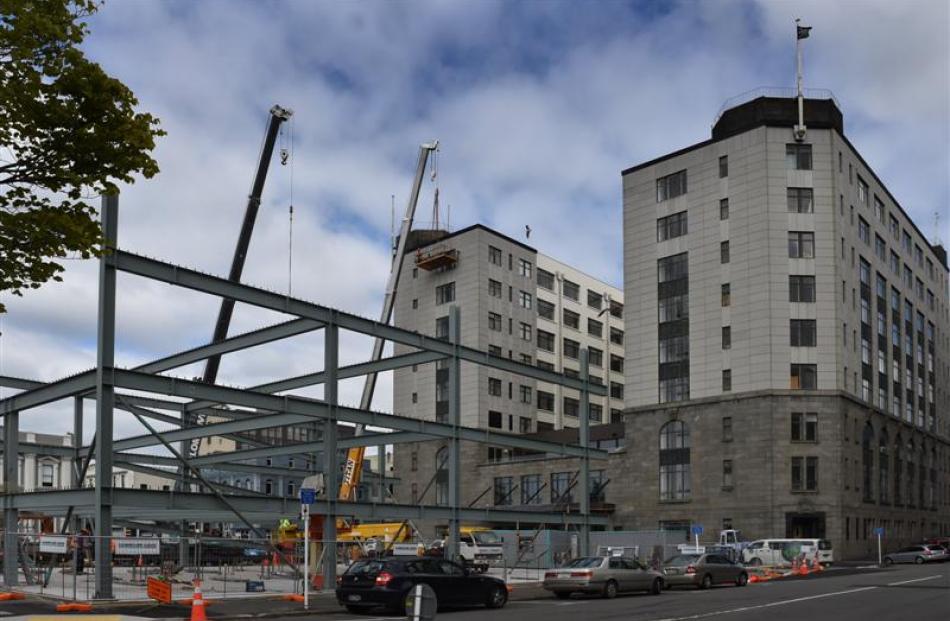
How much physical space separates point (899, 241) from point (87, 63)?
287 ft

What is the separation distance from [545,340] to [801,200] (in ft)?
122

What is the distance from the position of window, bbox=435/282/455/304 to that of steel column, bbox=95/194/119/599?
6994cm

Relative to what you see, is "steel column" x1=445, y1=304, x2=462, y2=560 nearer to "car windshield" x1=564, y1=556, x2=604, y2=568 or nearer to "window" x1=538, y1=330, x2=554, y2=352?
"car windshield" x1=564, y1=556, x2=604, y2=568

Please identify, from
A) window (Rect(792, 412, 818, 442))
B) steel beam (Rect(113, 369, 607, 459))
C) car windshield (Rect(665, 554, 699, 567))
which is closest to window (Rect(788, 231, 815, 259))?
window (Rect(792, 412, 818, 442))

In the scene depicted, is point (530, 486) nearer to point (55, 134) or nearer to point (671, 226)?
point (671, 226)

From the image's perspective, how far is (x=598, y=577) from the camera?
31.3 meters

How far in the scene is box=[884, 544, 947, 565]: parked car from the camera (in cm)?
6368

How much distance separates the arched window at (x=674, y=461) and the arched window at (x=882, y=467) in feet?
54.0

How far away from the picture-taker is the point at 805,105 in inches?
3027

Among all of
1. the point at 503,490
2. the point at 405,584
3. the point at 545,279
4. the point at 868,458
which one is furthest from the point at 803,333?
the point at 405,584

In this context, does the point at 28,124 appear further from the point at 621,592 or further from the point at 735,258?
the point at 735,258

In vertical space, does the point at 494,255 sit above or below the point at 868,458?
above

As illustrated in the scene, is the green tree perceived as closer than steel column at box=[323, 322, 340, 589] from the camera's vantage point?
Yes

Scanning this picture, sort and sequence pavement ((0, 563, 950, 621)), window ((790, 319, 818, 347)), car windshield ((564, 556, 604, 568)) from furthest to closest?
window ((790, 319, 818, 347)) → car windshield ((564, 556, 604, 568)) → pavement ((0, 563, 950, 621))
